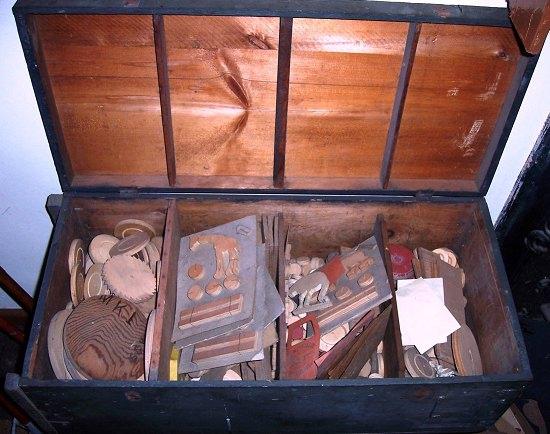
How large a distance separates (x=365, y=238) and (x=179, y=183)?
40.3 inches

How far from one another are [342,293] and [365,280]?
4.9 inches

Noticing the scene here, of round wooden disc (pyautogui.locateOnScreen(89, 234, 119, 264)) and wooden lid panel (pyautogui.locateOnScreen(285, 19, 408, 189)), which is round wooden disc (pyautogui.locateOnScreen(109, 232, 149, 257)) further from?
wooden lid panel (pyautogui.locateOnScreen(285, 19, 408, 189))

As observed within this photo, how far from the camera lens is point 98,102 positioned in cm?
225

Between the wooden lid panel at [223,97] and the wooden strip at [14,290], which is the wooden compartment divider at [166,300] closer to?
the wooden lid panel at [223,97]

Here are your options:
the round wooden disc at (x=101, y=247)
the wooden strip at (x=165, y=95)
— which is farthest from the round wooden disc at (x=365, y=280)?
the round wooden disc at (x=101, y=247)

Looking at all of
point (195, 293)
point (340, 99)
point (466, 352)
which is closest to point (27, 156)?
point (195, 293)

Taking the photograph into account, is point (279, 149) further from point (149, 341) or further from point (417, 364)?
point (417, 364)

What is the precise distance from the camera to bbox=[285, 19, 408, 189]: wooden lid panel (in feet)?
6.86

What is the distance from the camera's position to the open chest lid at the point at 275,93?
201cm

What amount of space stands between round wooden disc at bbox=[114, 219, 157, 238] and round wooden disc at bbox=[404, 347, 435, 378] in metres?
1.39

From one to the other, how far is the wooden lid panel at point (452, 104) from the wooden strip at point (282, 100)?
0.53m

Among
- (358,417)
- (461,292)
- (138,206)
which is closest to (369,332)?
(358,417)

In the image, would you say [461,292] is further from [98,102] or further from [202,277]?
[98,102]

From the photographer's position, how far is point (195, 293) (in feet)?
7.61
